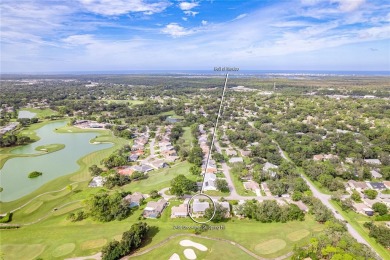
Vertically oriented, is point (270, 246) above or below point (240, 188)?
Result: below

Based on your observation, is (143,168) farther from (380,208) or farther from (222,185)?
(380,208)

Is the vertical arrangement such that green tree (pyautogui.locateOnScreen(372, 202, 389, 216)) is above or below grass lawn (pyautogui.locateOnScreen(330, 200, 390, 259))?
above

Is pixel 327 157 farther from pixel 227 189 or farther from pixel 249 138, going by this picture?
pixel 227 189

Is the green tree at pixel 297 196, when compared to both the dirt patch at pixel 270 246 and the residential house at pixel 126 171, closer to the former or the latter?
the dirt patch at pixel 270 246

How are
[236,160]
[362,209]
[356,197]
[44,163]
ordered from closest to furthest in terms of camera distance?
[362,209] < [356,197] < [236,160] < [44,163]

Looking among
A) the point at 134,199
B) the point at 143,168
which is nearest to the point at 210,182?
the point at 134,199

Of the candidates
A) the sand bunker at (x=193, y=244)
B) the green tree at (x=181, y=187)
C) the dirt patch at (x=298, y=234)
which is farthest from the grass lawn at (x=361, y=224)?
the green tree at (x=181, y=187)

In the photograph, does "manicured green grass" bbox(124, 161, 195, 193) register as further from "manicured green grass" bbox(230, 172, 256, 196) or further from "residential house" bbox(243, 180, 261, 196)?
"residential house" bbox(243, 180, 261, 196)

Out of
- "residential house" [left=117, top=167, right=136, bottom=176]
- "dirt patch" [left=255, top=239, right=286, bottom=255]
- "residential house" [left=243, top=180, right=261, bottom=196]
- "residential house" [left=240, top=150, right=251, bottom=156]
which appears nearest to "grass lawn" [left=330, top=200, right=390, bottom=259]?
"dirt patch" [left=255, top=239, right=286, bottom=255]
